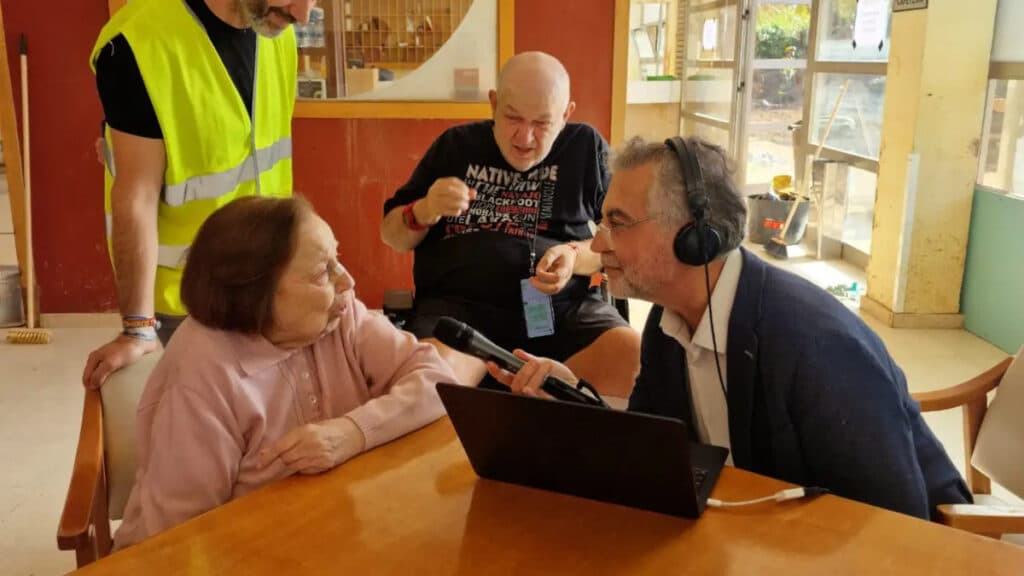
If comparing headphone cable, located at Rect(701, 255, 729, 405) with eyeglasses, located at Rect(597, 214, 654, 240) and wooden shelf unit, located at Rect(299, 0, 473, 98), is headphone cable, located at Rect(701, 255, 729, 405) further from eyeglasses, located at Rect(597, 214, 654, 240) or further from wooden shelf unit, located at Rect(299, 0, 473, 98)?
wooden shelf unit, located at Rect(299, 0, 473, 98)

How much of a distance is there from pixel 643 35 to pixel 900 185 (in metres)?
4.84

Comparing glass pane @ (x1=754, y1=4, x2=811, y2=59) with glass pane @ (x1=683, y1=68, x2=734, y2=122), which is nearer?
glass pane @ (x1=754, y1=4, x2=811, y2=59)

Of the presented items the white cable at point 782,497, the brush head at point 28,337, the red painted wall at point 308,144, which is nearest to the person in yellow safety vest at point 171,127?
the white cable at point 782,497

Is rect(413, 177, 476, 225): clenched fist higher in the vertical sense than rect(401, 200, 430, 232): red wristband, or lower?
higher

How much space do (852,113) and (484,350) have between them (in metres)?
5.34

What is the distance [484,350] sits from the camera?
140 centimetres

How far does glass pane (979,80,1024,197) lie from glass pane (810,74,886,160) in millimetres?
980

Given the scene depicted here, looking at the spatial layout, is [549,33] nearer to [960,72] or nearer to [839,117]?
[960,72]

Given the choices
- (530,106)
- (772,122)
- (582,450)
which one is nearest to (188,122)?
(530,106)

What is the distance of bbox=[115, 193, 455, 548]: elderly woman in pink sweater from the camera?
137 centimetres

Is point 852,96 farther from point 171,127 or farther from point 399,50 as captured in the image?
point 171,127

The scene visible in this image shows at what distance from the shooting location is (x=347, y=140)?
13.8 feet

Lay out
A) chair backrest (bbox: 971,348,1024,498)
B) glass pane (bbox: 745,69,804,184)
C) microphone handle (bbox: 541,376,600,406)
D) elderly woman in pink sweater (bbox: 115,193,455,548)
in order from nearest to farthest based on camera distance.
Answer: elderly woman in pink sweater (bbox: 115,193,455,548)
microphone handle (bbox: 541,376,600,406)
chair backrest (bbox: 971,348,1024,498)
glass pane (bbox: 745,69,804,184)

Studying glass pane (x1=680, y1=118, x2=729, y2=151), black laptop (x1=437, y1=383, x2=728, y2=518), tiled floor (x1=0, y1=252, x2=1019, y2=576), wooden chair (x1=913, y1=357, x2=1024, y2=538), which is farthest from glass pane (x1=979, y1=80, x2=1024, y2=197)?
black laptop (x1=437, y1=383, x2=728, y2=518)
